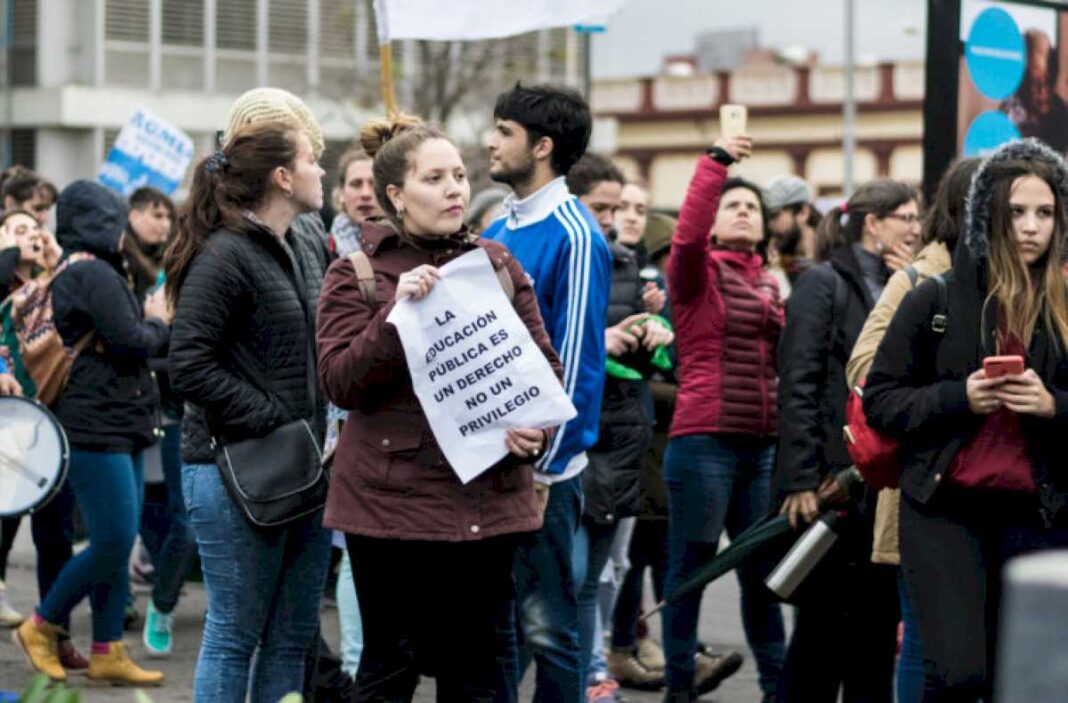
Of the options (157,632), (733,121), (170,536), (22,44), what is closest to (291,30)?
(22,44)

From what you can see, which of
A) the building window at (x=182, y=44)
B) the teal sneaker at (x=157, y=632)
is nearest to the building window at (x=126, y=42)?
the building window at (x=182, y=44)

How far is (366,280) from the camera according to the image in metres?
4.88

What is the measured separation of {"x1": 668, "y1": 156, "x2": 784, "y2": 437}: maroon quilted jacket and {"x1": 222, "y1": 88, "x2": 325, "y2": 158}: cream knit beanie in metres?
1.75

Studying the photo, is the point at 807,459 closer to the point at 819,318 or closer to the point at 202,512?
the point at 819,318

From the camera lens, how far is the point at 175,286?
5391mm

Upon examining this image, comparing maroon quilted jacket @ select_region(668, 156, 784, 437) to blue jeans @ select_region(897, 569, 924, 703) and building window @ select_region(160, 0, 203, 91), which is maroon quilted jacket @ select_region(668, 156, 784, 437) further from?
building window @ select_region(160, 0, 203, 91)

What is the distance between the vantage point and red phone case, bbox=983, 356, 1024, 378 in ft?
16.1

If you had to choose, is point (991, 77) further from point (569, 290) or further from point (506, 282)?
point (506, 282)

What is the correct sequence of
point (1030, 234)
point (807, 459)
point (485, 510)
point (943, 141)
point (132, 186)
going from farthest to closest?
point (132, 186) → point (943, 141) → point (807, 459) → point (1030, 234) → point (485, 510)

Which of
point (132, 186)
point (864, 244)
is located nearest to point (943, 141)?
point (864, 244)

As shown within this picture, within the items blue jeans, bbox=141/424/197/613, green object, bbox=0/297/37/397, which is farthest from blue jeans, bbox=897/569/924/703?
green object, bbox=0/297/37/397

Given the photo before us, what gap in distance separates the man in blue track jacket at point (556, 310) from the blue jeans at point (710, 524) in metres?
1.44

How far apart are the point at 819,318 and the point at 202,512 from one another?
84.5 inches

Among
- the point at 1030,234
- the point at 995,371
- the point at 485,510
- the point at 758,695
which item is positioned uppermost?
the point at 1030,234
